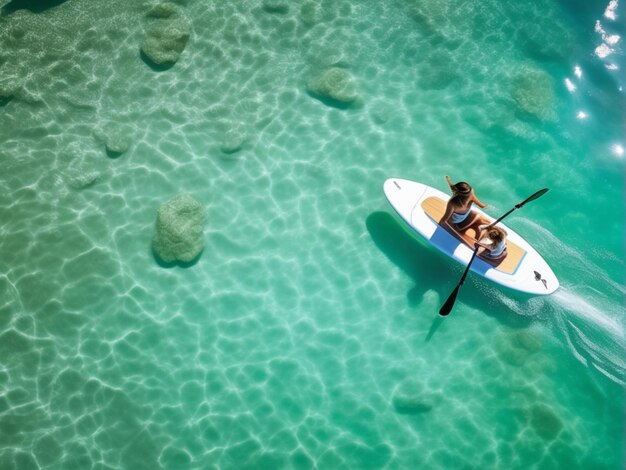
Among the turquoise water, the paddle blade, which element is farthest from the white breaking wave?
the paddle blade

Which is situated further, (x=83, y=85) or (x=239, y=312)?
(x=83, y=85)

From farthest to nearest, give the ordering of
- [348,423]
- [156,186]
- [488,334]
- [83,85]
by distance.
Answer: [83,85], [156,186], [488,334], [348,423]

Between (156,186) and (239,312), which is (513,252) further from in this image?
(156,186)

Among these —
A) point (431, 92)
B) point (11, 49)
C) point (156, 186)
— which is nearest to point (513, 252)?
point (431, 92)

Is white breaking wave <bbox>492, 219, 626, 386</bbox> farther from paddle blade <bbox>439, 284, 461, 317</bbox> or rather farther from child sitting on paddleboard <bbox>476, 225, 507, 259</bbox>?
paddle blade <bbox>439, 284, 461, 317</bbox>

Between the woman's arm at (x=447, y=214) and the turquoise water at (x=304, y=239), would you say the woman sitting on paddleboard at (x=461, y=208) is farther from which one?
the turquoise water at (x=304, y=239)
